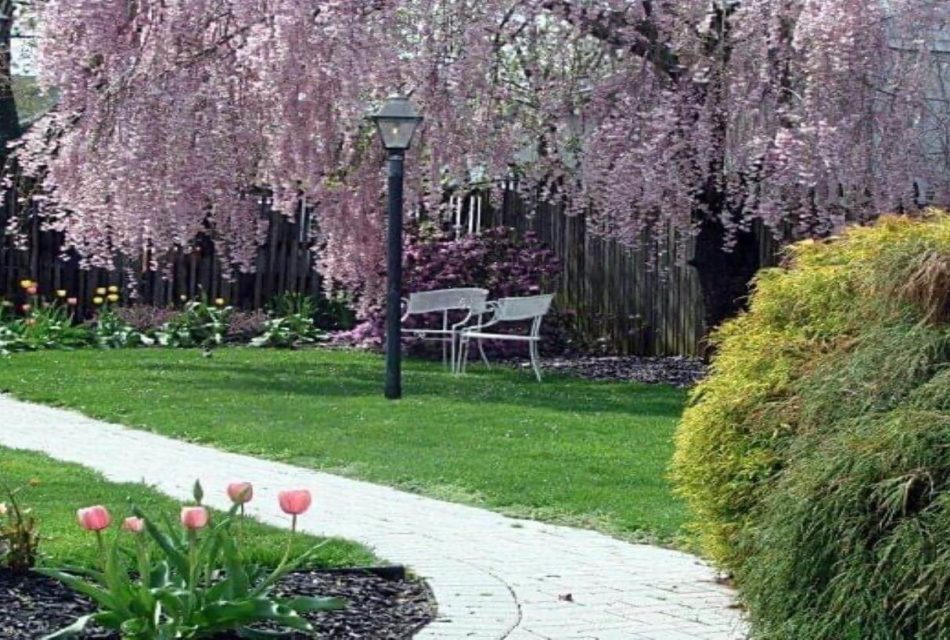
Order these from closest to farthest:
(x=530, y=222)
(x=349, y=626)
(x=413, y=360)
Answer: (x=349, y=626), (x=413, y=360), (x=530, y=222)

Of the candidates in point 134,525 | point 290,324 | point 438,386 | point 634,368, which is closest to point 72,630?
point 134,525

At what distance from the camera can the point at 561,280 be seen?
21328 mm

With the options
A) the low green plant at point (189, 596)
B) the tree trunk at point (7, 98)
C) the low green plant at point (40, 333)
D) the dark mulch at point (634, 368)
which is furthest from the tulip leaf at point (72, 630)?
the tree trunk at point (7, 98)

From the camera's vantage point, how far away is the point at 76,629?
19.1ft

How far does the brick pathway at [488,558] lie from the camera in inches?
266

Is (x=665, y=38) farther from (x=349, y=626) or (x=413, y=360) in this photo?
(x=349, y=626)

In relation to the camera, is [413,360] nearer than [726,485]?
No

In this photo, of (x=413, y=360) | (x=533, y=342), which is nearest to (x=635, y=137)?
(x=533, y=342)

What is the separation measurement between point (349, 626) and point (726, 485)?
171 centimetres

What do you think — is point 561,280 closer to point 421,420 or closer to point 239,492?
point 421,420

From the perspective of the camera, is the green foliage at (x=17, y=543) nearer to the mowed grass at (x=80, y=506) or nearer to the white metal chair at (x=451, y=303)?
the mowed grass at (x=80, y=506)

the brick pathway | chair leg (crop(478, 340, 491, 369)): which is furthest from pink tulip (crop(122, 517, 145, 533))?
chair leg (crop(478, 340, 491, 369))

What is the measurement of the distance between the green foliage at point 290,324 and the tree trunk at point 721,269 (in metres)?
6.70

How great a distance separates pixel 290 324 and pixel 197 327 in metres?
1.20
